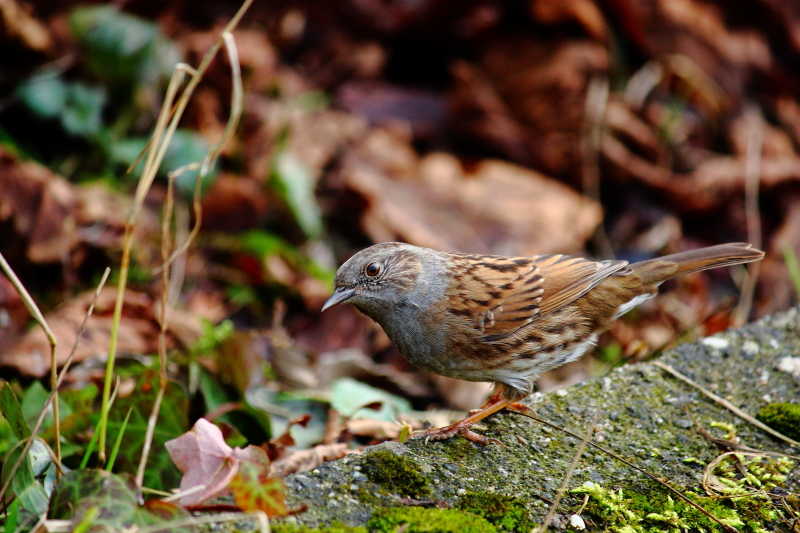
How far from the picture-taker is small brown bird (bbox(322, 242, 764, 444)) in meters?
3.44

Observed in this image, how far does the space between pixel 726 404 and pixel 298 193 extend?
344 cm

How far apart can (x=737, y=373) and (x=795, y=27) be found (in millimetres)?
6245

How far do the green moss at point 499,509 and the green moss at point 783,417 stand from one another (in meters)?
1.19

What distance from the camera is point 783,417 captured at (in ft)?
9.68

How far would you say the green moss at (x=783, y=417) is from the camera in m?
2.92

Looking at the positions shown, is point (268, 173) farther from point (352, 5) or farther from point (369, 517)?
point (369, 517)

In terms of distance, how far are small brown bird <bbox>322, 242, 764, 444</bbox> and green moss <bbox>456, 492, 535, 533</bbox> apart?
0.74 meters

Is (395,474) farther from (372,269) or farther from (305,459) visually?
(372,269)

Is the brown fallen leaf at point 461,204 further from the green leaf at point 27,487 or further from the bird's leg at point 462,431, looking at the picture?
the green leaf at point 27,487

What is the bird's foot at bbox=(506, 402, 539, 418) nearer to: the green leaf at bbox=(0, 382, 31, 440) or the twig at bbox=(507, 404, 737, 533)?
the twig at bbox=(507, 404, 737, 533)

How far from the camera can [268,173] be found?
5.75 meters

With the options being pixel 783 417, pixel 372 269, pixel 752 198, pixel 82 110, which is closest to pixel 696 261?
pixel 783 417

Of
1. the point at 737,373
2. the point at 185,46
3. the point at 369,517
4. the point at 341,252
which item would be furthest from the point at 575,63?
the point at 369,517

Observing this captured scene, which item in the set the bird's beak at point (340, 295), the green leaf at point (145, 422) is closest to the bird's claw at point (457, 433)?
the bird's beak at point (340, 295)
